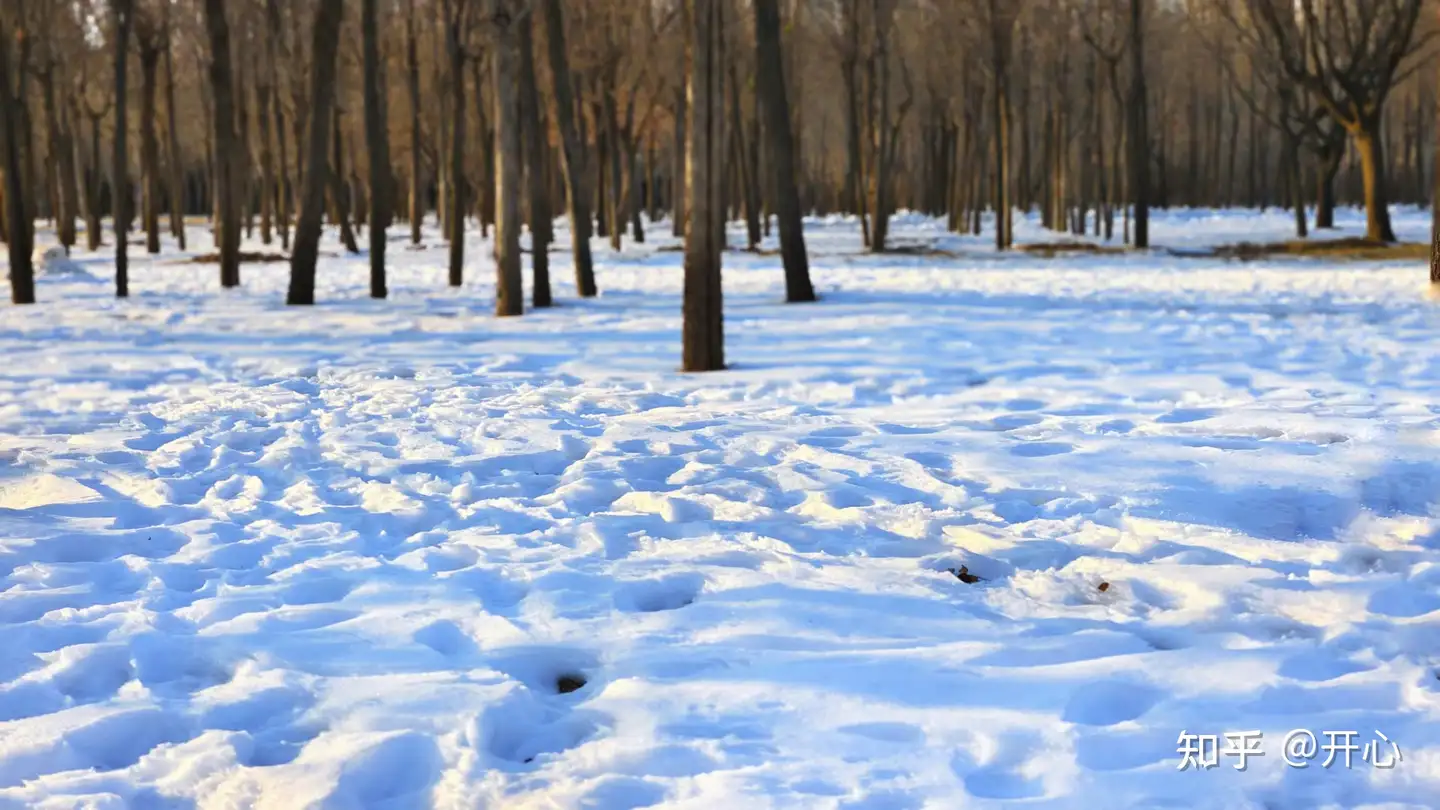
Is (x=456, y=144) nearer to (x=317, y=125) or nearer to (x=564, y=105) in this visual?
(x=564, y=105)

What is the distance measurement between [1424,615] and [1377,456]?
187 centimetres

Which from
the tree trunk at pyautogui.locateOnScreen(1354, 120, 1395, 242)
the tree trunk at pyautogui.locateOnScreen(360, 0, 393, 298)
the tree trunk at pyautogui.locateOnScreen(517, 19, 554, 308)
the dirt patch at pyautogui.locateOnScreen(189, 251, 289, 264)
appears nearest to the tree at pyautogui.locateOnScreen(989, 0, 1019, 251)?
the tree trunk at pyautogui.locateOnScreen(1354, 120, 1395, 242)

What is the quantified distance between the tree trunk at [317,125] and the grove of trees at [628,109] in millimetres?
29

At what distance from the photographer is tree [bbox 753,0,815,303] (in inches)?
497

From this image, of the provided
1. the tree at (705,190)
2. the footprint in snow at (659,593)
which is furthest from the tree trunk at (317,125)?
the footprint in snow at (659,593)

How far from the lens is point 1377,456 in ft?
16.4

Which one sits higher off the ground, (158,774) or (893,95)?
(893,95)

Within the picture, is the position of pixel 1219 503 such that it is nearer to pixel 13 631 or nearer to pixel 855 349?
pixel 13 631

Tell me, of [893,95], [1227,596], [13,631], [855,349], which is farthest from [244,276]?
[893,95]

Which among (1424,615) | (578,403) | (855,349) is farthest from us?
(855,349)

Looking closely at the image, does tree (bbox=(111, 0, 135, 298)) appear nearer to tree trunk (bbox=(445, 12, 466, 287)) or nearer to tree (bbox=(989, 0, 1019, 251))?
tree trunk (bbox=(445, 12, 466, 287))

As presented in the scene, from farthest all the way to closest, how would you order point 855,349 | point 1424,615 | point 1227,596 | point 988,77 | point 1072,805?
1. point 988,77
2. point 855,349
3. point 1227,596
4. point 1424,615
5. point 1072,805

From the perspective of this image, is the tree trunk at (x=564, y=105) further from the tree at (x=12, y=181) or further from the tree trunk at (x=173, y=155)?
the tree trunk at (x=173, y=155)

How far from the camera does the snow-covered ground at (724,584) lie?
262 centimetres
